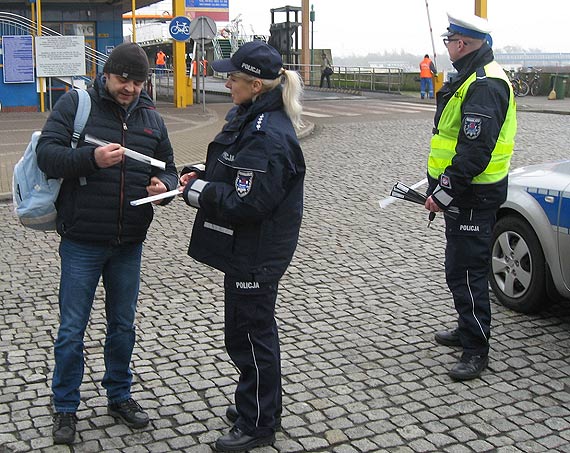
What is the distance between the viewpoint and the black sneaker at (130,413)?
4.00 m

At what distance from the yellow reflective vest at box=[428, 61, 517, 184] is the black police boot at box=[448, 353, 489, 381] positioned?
1042mm

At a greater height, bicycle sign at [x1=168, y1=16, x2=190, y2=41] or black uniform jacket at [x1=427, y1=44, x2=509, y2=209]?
bicycle sign at [x1=168, y1=16, x2=190, y2=41]

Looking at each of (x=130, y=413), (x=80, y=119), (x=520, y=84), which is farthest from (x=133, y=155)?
(x=520, y=84)

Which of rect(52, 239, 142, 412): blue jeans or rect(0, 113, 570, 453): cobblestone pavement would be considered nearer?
rect(52, 239, 142, 412): blue jeans

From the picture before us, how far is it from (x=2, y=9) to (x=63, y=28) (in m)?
2.67

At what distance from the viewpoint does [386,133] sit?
1798 centimetres

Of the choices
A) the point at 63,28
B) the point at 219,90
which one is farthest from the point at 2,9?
the point at 219,90

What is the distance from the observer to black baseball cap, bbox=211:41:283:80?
3533 mm

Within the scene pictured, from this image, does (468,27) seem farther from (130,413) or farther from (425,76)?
(425,76)

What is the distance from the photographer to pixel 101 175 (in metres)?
3.78

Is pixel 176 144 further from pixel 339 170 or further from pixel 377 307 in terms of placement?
pixel 377 307

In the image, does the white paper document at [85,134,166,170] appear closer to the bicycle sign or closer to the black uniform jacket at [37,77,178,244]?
the black uniform jacket at [37,77,178,244]

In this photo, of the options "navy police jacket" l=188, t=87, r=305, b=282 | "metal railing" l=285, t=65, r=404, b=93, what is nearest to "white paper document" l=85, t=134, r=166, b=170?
"navy police jacket" l=188, t=87, r=305, b=282

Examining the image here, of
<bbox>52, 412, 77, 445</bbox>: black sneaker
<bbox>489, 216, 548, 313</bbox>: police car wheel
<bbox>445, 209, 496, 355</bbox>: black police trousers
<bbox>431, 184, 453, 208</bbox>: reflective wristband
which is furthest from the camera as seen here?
<bbox>489, 216, 548, 313</bbox>: police car wheel
